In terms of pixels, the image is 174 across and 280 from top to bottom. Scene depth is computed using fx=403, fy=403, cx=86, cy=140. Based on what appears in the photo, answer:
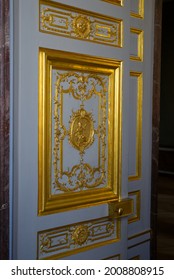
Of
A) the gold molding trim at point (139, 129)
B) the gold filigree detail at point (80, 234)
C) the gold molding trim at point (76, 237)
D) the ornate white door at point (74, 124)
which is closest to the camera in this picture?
the ornate white door at point (74, 124)

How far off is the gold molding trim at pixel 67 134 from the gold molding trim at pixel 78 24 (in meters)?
0.08

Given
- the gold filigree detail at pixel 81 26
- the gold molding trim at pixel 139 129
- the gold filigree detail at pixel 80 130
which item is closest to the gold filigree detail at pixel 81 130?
the gold filigree detail at pixel 80 130

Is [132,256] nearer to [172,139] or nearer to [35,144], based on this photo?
[35,144]

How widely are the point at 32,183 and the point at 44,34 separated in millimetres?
498

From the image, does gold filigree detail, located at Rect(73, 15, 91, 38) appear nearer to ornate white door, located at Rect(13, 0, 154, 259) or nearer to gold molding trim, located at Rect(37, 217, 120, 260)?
ornate white door, located at Rect(13, 0, 154, 259)

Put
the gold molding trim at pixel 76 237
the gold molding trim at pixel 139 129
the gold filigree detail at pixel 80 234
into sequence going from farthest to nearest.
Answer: the gold molding trim at pixel 139 129
the gold filigree detail at pixel 80 234
the gold molding trim at pixel 76 237

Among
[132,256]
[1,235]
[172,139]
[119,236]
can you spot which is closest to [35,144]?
[1,235]

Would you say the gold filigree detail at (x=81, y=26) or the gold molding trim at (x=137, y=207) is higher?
the gold filigree detail at (x=81, y=26)

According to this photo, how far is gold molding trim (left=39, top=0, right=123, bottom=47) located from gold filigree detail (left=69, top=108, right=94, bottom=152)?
0.28 meters

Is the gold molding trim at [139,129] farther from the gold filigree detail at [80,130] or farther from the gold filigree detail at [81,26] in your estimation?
the gold filigree detail at [81,26]

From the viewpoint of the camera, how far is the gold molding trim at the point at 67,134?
1.37 meters

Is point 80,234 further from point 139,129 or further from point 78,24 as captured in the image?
point 78,24

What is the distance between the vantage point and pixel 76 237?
4.98 feet

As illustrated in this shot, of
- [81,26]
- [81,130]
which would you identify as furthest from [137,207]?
[81,26]
